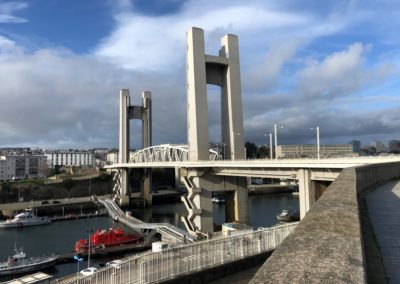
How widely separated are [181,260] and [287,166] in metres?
15.6

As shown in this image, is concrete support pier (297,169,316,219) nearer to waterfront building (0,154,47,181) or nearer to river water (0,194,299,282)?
river water (0,194,299,282)

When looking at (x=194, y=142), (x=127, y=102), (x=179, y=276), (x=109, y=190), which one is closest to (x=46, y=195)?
(x=109, y=190)

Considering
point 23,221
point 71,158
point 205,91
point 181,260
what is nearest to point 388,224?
Result: point 181,260

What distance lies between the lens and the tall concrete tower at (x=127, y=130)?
74938mm

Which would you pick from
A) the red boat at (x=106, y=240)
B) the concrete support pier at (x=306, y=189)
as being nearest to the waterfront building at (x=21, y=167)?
the red boat at (x=106, y=240)

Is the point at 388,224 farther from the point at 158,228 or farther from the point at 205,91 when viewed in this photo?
the point at 158,228

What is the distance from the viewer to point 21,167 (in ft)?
375

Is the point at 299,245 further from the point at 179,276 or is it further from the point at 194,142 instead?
the point at 194,142

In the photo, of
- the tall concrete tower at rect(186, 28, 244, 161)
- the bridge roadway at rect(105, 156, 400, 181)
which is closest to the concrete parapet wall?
the bridge roadway at rect(105, 156, 400, 181)

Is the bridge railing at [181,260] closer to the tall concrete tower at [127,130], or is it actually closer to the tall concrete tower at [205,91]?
the tall concrete tower at [205,91]

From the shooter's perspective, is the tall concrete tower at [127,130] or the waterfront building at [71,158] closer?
the tall concrete tower at [127,130]

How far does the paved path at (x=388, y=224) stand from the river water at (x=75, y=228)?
2346 cm

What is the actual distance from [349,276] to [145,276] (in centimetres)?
643

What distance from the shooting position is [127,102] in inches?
3216
